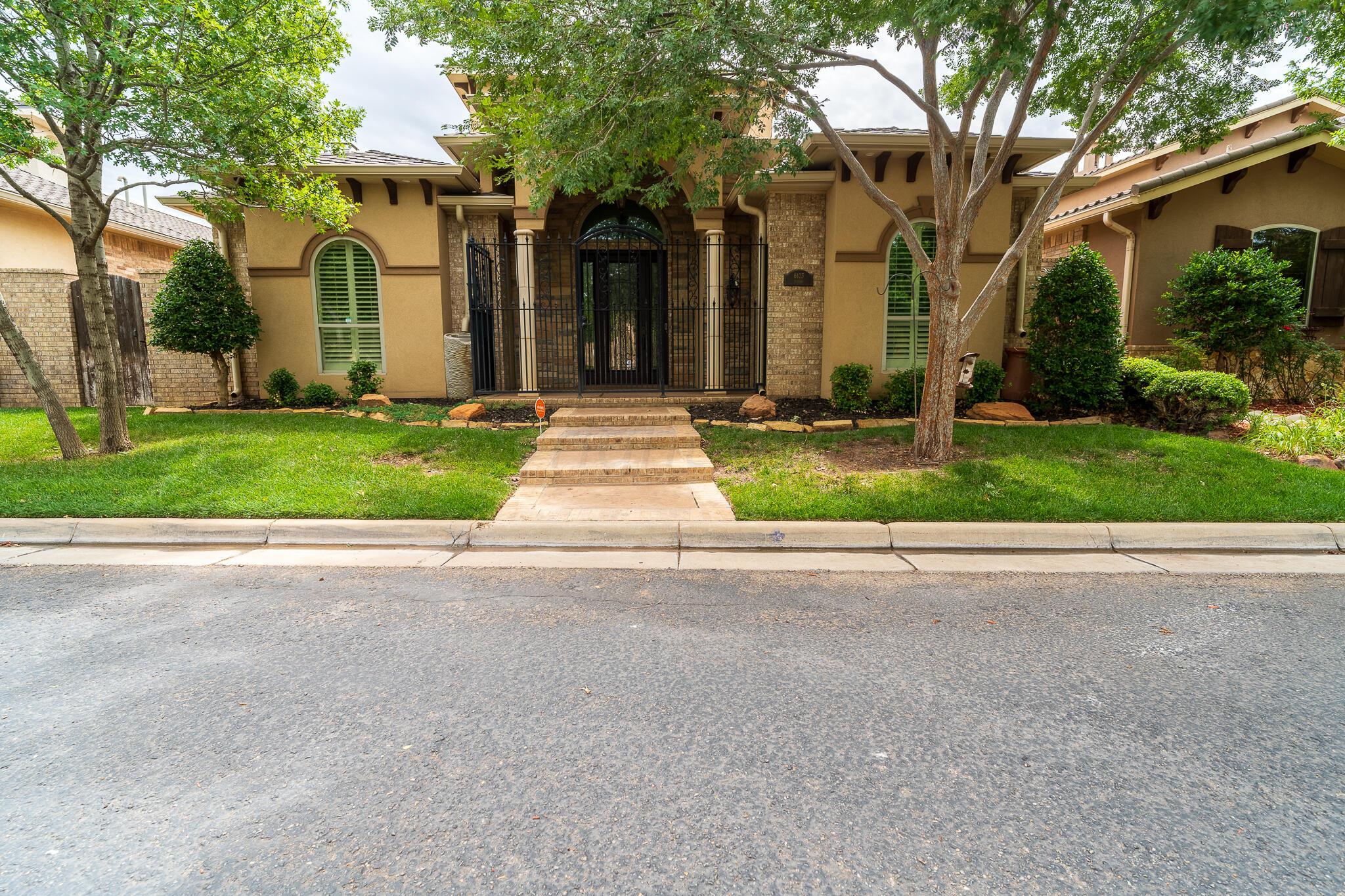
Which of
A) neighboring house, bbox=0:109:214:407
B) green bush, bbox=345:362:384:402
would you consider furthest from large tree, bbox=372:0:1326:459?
neighboring house, bbox=0:109:214:407

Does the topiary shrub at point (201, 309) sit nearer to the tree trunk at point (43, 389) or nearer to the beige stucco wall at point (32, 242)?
the tree trunk at point (43, 389)

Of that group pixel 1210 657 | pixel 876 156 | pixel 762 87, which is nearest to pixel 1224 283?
pixel 876 156

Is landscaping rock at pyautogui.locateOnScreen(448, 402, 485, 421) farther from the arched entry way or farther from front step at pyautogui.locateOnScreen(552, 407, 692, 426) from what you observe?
the arched entry way

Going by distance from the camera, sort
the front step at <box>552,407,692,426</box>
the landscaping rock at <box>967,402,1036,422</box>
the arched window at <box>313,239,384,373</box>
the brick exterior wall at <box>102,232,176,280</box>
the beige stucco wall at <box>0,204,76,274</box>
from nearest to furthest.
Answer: the front step at <box>552,407,692,426</box>, the landscaping rock at <box>967,402,1036,422</box>, the arched window at <box>313,239,384,373</box>, the beige stucco wall at <box>0,204,76,274</box>, the brick exterior wall at <box>102,232,176,280</box>

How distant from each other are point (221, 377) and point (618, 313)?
6970 millimetres

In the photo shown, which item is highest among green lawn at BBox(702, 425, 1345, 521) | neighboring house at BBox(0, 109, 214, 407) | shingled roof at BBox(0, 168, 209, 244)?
shingled roof at BBox(0, 168, 209, 244)

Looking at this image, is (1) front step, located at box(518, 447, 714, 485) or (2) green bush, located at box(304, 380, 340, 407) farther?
(2) green bush, located at box(304, 380, 340, 407)

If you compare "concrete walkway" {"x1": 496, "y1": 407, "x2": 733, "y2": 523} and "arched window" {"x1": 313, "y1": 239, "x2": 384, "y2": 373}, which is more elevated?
"arched window" {"x1": 313, "y1": 239, "x2": 384, "y2": 373}

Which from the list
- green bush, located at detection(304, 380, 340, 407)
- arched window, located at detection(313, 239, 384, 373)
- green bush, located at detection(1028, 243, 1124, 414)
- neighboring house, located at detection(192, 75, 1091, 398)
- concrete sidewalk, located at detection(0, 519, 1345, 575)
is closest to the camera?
concrete sidewalk, located at detection(0, 519, 1345, 575)

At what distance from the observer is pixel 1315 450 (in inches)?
301

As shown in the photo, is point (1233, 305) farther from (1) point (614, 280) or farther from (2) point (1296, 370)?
A: (1) point (614, 280)

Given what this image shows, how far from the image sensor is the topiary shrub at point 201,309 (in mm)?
10234

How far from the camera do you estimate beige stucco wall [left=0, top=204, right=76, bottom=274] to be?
1507 centimetres

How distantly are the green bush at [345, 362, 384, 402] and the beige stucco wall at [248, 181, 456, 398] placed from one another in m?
0.39
